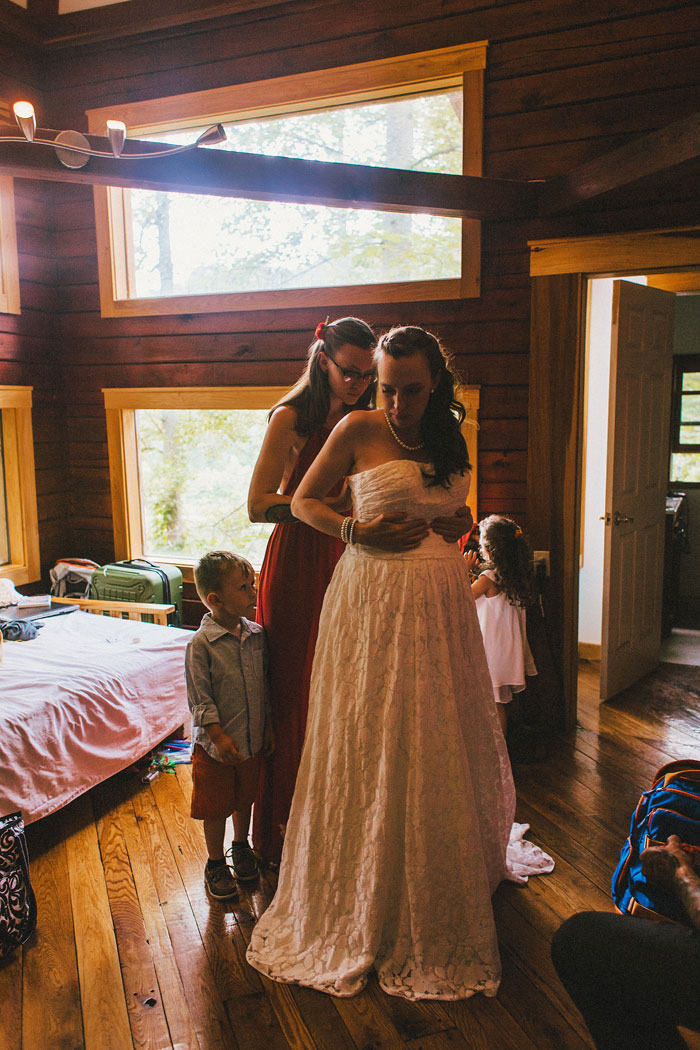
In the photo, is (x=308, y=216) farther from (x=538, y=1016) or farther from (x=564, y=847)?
(x=538, y=1016)

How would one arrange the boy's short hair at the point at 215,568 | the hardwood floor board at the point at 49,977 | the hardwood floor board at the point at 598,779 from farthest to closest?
the hardwood floor board at the point at 598,779 → the boy's short hair at the point at 215,568 → the hardwood floor board at the point at 49,977

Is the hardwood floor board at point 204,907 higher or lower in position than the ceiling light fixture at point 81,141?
lower

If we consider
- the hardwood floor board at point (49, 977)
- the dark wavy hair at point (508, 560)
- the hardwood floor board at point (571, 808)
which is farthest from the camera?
the dark wavy hair at point (508, 560)

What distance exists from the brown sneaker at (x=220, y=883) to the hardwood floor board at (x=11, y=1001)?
0.59 m

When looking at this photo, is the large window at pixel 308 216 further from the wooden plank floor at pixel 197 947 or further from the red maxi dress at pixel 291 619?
the wooden plank floor at pixel 197 947

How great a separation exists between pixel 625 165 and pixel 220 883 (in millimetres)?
3232

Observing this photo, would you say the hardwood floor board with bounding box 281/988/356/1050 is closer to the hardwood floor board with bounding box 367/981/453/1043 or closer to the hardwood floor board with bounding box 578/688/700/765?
the hardwood floor board with bounding box 367/981/453/1043

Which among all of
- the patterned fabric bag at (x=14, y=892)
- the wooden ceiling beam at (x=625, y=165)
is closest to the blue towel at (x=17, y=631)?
the patterned fabric bag at (x=14, y=892)

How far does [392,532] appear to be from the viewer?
6.67 ft

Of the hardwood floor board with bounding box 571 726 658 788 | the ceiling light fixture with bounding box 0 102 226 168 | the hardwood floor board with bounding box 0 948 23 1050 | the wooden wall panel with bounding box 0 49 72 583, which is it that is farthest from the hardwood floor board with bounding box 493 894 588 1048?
the wooden wall panel with bounding box 0 49 72 583

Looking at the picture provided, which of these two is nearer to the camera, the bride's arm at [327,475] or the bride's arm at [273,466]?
the bride's arm at [327,475]

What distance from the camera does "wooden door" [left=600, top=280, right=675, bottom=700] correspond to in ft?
13.5

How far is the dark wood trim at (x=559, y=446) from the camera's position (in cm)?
390

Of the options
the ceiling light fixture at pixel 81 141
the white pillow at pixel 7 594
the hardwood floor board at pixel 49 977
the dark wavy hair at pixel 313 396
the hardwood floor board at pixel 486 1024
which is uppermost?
the ceiling light fixture at pixel 81 141
